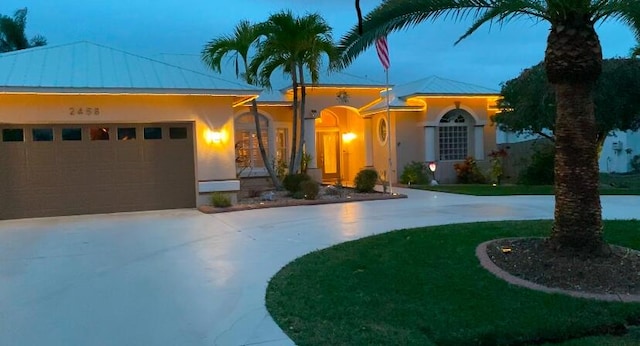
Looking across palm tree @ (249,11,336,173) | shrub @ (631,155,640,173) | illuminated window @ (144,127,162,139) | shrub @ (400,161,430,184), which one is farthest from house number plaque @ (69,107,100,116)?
shrub @ (631,155,640,173)

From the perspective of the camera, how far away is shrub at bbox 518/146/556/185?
20.5m

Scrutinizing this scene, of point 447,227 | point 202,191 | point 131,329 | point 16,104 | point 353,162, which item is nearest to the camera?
point 131,329

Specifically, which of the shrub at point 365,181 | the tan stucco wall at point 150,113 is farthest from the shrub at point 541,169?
the tan stucco wall at point 150,113

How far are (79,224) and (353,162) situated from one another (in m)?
14.6

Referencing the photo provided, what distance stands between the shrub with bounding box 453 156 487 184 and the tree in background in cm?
224

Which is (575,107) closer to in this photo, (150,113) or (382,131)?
(150,113)

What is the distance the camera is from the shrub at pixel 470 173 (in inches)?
882

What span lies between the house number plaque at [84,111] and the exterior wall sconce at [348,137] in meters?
13.1

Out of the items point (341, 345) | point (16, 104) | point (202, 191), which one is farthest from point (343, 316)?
point (16, 104)

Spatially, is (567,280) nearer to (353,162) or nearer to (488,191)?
(488,191)

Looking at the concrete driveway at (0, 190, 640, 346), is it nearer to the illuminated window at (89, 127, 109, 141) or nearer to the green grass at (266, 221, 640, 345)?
the green grass at (266, 221, 640, 345)

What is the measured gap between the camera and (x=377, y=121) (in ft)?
77.2

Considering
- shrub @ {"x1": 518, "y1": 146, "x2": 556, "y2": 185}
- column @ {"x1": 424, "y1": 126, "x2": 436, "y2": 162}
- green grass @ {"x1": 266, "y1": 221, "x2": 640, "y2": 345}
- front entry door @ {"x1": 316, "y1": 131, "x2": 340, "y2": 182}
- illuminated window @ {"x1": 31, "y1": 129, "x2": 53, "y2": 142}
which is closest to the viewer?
green grass @ {"x1": 266, "y1": 221, "x2": 640, "y2": 345}

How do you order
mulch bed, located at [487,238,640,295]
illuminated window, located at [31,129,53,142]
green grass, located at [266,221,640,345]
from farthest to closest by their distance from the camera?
illuminated window, located at [31,129,53,142] < mulch bed, located at [487,238,640,295] < green grass, located at [266,221,640,345]
